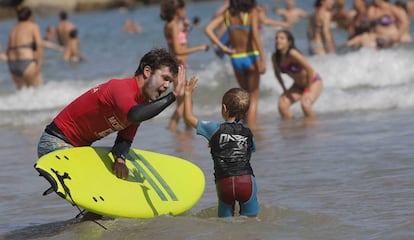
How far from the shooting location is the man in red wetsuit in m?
4.98

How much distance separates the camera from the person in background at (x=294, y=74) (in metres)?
10.2

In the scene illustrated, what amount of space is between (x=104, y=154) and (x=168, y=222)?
561mm

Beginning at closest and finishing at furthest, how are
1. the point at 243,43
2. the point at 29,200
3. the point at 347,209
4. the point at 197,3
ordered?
the point at 347,209 → the point at 29,200 → the point at 243,43 → the point at 197,3

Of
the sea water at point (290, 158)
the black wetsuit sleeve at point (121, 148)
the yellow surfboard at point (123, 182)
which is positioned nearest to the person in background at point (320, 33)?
the sea water at point (290, 158)

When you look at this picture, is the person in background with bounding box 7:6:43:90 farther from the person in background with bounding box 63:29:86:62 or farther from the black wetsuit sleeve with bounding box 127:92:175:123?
the black wetsuit sleeve with bounding box 127:92:175:123

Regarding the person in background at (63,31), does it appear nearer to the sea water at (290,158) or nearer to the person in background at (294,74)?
the sea water at (290,158)

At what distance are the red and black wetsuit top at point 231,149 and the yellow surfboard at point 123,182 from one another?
405 millimetres

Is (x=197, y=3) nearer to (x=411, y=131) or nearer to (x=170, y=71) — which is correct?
(x=411, y=131)

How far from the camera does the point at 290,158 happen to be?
7.84 metres

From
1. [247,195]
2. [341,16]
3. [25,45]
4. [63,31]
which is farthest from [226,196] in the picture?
[63,31]

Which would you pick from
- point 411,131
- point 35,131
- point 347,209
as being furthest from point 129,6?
point 347,209

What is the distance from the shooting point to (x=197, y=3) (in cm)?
3994

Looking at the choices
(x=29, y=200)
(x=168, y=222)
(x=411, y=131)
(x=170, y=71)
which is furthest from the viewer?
(x=411, y=131)

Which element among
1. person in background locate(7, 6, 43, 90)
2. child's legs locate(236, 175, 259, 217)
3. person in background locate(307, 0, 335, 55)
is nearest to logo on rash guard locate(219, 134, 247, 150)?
child's legs locate(236, 175, 259, 217)
